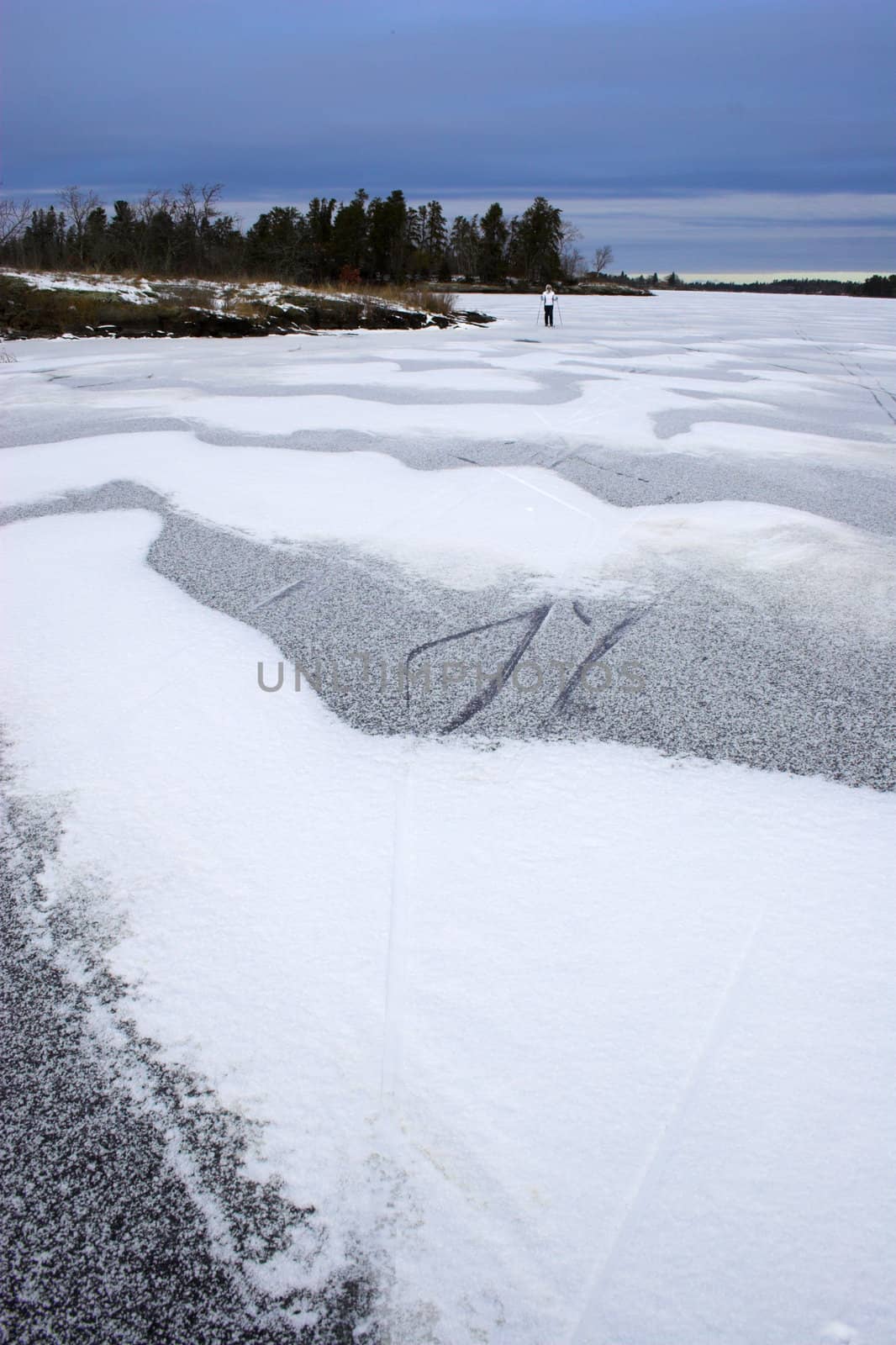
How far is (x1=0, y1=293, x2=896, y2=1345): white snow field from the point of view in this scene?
1.30m

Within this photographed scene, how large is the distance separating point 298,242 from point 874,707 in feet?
196

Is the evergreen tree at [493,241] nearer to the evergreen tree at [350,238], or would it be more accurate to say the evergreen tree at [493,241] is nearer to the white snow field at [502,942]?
the evergreen tree at [350,238]

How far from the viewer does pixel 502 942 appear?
6.06ft

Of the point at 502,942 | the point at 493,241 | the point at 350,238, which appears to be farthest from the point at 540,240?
the point at 502,942

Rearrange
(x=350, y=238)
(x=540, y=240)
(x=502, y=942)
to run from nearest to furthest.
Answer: (x=502, y=942)
(x=350, y=238)
(x=540, y=240)

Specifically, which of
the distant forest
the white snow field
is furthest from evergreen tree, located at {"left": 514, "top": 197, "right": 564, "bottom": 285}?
the white snow field

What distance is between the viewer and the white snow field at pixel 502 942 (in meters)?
1.30

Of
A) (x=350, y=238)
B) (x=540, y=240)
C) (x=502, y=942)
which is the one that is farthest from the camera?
(x=540, y=240)

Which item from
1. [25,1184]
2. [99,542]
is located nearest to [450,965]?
[25,1184]

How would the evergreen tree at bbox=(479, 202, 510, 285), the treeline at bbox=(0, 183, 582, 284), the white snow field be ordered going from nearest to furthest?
the white snow field
the treeline at bbox=(0, 183, 582, 284)
the evergreen tree at bbox=(479, 202, 510, 285)

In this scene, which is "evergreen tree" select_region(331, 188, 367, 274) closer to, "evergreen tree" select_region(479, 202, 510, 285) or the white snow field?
"evergreen tree" select_region(479, 202, 510, 285)

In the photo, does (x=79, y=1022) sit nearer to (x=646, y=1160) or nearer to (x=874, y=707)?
(x=646, y=1160)

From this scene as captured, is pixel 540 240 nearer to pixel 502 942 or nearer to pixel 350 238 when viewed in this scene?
pixel 350 238

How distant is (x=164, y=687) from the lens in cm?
293
